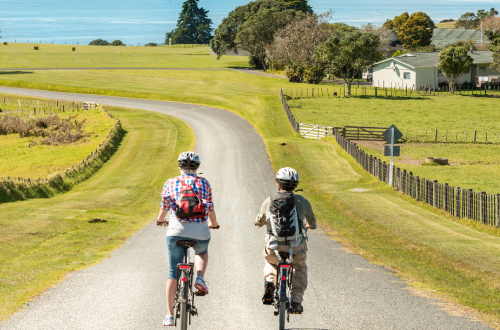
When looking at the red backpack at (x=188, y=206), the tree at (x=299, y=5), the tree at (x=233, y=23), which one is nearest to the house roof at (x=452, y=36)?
the tree at (x=299, y=5)

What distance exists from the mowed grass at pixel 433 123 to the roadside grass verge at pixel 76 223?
17.5 m

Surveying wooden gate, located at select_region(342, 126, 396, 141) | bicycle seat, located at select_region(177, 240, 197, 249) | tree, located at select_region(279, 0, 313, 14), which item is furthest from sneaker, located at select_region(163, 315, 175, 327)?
tree, located at select_region(279, 0, 313, 14)

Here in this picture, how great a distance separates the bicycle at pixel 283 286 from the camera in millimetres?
8367

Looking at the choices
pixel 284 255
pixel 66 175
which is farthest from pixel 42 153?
pixel 284 255

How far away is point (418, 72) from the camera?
3868 inches

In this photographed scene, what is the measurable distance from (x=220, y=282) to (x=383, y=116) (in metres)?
61.8

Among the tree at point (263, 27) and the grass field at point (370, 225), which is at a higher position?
the tree at point (263, 27)

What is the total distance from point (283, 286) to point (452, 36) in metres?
172

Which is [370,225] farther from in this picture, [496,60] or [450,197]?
[496,60]

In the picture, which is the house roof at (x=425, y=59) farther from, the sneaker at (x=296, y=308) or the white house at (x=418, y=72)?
the sneaker at (x=296, y=308)

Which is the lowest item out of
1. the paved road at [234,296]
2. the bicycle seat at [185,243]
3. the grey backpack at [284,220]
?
the paved road at [234,296]

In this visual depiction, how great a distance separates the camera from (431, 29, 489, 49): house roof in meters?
162

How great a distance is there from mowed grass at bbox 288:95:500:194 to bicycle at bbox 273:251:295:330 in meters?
24.7

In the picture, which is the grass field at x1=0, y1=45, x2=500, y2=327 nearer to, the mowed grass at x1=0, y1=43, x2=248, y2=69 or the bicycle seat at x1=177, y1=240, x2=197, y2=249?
the bicycle seat at x1=177, y1=240, x2=197, y2=249
